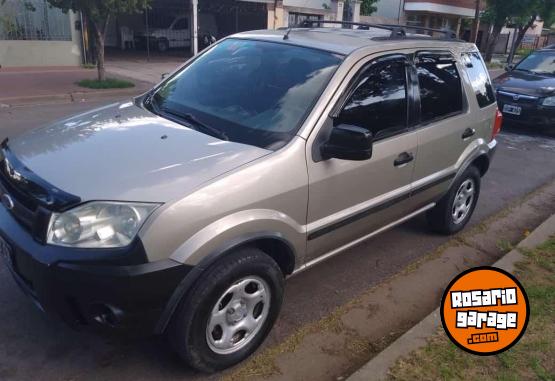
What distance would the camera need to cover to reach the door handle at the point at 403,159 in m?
3.43

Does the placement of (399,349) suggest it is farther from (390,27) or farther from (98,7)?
(98,7)

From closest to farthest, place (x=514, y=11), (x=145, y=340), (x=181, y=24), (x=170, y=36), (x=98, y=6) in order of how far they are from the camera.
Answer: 1. (x=145, y=340)
2. (x=98, y=6)
3. (x=514, y=11)
4. (x=170, y=36)
5. (x=181, y=24)

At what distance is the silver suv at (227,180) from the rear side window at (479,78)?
1.09ft

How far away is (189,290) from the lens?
2.33 m

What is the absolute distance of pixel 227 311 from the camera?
2576mm

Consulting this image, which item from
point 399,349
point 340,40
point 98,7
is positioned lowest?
point 399,349

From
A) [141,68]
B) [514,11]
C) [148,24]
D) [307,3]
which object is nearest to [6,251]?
[141,68]

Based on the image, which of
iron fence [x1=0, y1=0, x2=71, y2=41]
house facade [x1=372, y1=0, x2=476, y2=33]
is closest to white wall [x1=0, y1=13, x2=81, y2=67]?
iron fence [x1=0, y1=0, x2=71, y2=41]

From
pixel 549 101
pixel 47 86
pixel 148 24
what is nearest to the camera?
pixel 549 101

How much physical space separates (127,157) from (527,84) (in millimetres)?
9162

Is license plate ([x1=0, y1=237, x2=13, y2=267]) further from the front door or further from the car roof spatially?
the car roof

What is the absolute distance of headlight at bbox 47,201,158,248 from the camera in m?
2.20

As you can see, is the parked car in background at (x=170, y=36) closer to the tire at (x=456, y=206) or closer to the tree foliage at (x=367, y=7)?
the tree foliage at (x=367, y=7)

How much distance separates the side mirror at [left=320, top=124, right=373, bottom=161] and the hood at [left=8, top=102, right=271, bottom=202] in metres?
0.40
